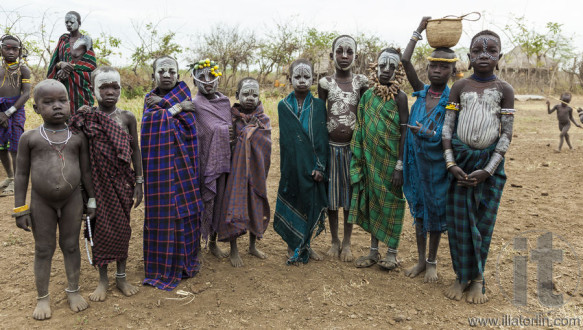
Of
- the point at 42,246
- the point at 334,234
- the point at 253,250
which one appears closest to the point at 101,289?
the point at 42,246

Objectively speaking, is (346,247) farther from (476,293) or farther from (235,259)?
(476,293)

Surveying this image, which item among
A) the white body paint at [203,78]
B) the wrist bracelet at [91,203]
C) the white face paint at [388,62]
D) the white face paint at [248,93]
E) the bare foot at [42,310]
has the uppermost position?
the white face paint at [388,62]

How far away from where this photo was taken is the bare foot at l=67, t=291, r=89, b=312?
9.49ft

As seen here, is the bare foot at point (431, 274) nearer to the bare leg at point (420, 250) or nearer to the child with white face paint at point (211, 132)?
the bare leg at point (420, 250)

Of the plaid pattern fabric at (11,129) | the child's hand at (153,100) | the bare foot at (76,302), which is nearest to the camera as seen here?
the bare foot at (76,302)

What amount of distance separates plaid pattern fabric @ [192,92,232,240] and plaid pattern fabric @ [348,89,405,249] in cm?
111

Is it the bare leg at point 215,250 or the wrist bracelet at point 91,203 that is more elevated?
the wrist bracelet at point 91,203

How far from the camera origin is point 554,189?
233 inches

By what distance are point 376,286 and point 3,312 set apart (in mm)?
2749

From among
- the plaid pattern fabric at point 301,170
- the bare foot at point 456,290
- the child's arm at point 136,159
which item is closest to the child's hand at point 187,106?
the child's arm at point 136,159

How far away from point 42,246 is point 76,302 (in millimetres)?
475

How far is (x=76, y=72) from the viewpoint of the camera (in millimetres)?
5090

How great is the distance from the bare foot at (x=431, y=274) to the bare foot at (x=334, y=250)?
2.76 feet

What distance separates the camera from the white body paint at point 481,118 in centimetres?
291
